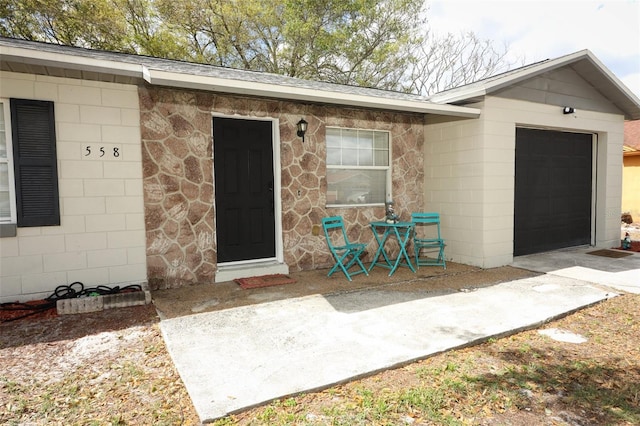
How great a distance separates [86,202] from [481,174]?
5203mm

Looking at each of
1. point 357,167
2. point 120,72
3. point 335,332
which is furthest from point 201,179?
point 335,332

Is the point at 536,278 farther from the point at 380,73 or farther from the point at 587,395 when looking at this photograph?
the point at 380,73

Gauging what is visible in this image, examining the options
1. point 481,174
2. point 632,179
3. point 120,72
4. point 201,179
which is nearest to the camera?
point 120,72

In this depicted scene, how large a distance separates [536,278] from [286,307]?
346 centimetres

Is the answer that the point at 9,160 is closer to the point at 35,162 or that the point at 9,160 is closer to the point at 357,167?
the point at 35,162

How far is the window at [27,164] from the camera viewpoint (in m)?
3.84

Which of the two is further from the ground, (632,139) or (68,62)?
(632,139)

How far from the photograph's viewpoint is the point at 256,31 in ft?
43.9

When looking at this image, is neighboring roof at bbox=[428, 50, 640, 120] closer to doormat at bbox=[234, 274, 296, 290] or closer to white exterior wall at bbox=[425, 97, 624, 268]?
white exterior wall at bbox=[425, 97, 624, 268]

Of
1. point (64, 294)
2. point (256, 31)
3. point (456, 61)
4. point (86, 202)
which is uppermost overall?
point (456, 61)

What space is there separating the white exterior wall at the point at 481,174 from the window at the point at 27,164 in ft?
17.5

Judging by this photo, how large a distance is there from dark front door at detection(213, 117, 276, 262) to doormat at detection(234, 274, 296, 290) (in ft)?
1.40

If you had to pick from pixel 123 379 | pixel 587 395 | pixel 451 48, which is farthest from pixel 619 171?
pixel 451 48

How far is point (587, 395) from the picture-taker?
7.84 feet
